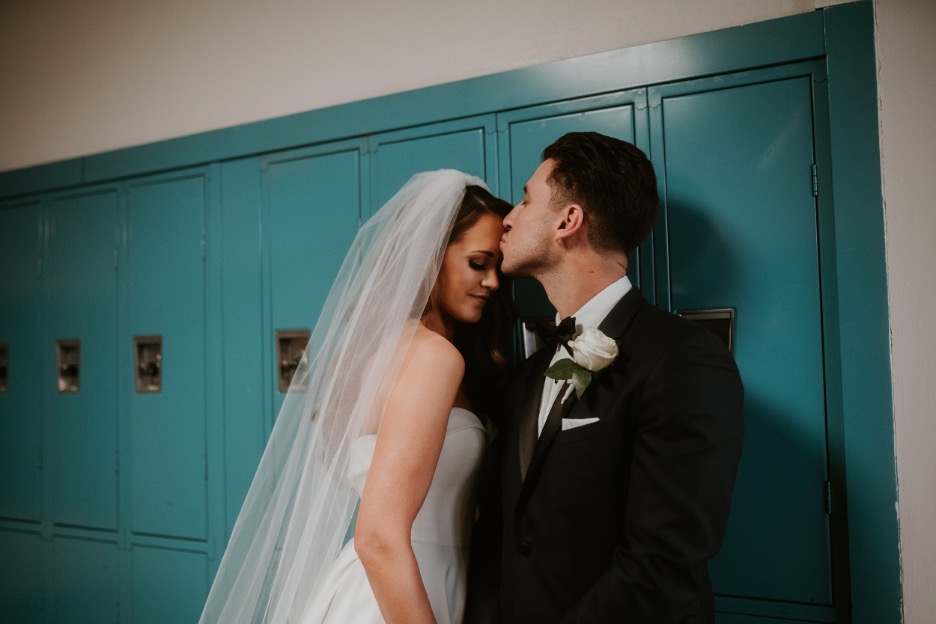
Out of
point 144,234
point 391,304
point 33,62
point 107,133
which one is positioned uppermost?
point 33,62

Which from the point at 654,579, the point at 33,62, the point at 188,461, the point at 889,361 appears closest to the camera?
the point at 654,579

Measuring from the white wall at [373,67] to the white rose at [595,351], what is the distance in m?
0.93

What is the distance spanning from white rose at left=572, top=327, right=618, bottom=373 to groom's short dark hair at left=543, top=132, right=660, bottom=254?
0.32 m

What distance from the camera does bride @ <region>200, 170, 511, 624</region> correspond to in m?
1.31

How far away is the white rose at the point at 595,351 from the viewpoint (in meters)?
1.26

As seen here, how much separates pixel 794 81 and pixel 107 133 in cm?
312

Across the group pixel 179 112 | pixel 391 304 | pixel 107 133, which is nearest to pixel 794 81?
pixel 391 304

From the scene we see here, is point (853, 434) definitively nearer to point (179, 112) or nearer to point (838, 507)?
point (838, 507)

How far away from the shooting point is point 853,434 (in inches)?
64.2

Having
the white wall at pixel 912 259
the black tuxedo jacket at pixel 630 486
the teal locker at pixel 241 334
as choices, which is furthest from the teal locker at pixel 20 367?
the white wall at pixel 912 259

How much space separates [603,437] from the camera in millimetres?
1266

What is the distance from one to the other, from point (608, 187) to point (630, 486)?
71cm

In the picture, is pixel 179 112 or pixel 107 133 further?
pixel 107 133

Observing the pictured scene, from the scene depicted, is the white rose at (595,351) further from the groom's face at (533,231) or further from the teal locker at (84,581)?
the teal locker at (84,581)
